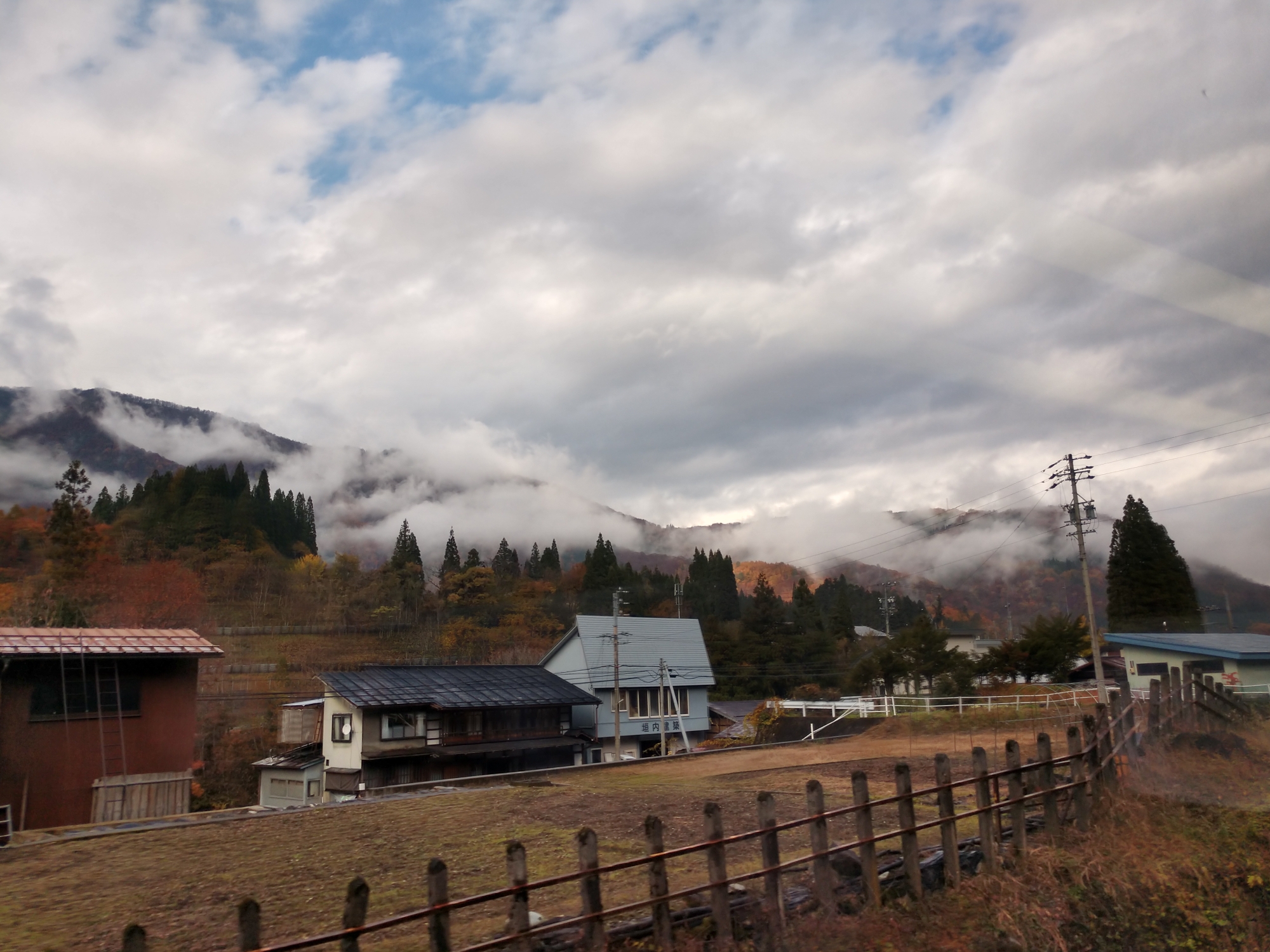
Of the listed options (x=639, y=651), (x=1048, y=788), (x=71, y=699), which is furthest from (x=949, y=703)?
(x=71, y=699)

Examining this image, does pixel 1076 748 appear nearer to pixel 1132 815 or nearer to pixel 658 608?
pixel 1132 815

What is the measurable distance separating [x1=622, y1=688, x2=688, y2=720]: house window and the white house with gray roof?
4 cm

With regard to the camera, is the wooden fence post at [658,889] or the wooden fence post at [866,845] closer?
the wooden fence post at [658,889]

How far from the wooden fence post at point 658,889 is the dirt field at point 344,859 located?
1.33m

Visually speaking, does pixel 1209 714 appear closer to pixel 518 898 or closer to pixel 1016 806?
pixel 1016 806

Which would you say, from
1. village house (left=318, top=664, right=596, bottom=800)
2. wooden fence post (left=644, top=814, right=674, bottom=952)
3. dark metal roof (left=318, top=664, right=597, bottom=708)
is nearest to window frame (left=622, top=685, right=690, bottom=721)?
dark metal roof (left=318, top=664, right=597, bottom=708)

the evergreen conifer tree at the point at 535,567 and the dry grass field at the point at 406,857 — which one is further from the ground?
the evergreen conifer tree at the point at 535,567

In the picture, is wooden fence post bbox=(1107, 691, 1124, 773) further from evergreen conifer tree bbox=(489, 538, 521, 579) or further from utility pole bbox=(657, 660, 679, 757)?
evergreen conifer tree bbox=(489, 538, 521, 579)

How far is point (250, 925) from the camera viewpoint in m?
4.48

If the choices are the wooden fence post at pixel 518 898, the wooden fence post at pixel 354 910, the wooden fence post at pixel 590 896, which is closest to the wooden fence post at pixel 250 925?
the wooden fence post at pixel 354 910

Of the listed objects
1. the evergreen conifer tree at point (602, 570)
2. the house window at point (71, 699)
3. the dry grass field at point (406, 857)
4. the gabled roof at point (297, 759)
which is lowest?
the gabled roof at point (297, 759)

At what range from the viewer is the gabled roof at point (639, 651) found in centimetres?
4400

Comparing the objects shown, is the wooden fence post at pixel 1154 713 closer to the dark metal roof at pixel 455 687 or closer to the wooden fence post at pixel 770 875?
the wooden fence post at pixel 770 875

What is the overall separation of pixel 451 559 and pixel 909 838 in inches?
3071
